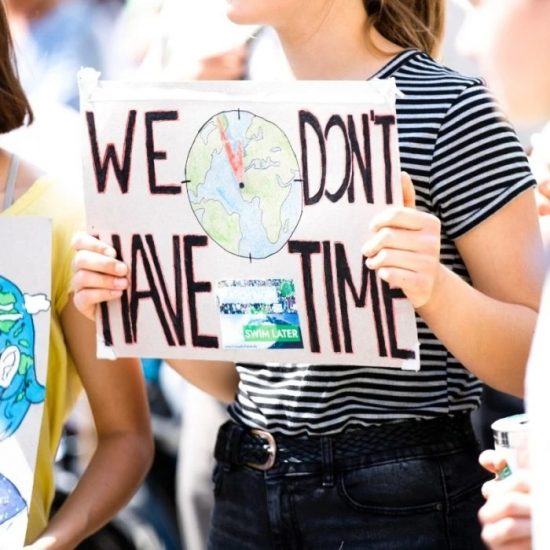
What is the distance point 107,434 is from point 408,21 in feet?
2.81

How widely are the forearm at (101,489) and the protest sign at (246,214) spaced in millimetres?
263

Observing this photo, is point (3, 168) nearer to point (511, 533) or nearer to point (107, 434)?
point (107, 434)

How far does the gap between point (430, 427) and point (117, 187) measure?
596 millimetres

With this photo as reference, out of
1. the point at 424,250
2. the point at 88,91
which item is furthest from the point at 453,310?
the point at 88,91

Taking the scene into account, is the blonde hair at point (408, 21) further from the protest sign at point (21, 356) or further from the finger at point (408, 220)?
the protest sign at point (21, 356)

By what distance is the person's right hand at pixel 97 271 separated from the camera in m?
2.09

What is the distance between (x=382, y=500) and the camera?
6.77 ft

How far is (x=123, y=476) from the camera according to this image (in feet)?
7.57

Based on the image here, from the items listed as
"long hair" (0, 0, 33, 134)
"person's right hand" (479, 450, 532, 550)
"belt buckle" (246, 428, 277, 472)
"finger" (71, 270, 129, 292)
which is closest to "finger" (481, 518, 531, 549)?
"person's right hand" (479, 450, 532, 550)

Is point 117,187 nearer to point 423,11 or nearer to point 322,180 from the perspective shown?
point 322,180

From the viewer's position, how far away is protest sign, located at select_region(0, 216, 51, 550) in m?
2.12

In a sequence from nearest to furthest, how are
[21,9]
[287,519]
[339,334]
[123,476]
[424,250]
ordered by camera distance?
[424,250] → [339,334] → [287,519] → [123,476] → [21,9]

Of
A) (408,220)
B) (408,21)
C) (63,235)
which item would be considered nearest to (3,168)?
(63,235)

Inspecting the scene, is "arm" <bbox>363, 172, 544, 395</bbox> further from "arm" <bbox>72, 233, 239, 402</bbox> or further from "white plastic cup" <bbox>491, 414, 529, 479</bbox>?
"arm" <bbox>72, 233, 239, 402</bbox>
